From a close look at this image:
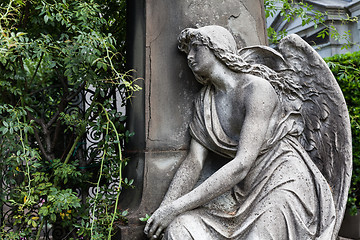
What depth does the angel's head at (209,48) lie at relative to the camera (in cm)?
273

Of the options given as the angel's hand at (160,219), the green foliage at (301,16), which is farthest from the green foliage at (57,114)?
the green foliage at (301,16)

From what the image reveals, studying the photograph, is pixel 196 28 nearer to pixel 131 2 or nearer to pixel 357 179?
pixel 131 2

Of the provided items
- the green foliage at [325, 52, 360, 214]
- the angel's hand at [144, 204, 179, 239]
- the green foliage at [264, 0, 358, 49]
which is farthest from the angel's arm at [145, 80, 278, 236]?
the green foliage at [325, 52, 360, 214]

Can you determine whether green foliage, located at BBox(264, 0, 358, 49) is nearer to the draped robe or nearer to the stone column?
the stone column

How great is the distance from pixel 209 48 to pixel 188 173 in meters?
0.89

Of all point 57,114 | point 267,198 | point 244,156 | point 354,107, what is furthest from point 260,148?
point 354,107

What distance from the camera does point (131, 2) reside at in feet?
10.4

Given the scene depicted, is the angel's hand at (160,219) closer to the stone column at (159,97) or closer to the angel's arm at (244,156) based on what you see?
the angel's arm at (244,156)

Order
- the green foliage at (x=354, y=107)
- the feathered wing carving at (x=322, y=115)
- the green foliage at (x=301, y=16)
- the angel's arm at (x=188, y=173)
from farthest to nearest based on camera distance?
the green foliage at (x=354, y=107)
the green foliage at (x=301, y=16)
the feathered wing carving at (x=322, y=115)
the angel's arm at (x=188, y=173)

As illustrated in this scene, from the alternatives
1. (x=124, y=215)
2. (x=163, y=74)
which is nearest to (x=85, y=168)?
(x=124, y=215)

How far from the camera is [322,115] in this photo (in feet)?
9.62

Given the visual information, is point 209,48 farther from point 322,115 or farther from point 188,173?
point 322,115

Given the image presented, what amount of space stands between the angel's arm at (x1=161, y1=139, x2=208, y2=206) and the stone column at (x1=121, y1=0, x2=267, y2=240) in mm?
86

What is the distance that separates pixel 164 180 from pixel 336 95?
140cm
